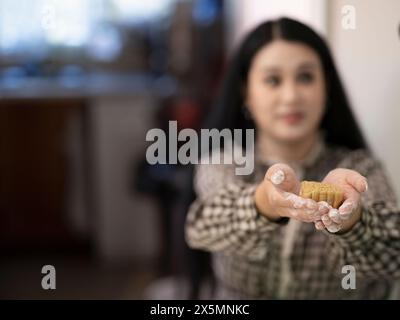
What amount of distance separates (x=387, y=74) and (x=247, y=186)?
0.52 feet

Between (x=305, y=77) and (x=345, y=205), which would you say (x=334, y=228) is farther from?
(x=305, y=77)

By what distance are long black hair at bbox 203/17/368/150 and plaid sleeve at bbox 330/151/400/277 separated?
0.05m

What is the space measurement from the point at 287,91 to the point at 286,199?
0.44ft

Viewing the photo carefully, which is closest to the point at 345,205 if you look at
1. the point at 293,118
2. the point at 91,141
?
the point at 293,118

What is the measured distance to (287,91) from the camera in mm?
538

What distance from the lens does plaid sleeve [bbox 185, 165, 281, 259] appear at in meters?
0.52

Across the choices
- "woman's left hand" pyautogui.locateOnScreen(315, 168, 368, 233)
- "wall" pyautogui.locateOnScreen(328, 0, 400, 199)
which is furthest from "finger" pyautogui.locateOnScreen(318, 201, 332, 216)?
"wall" pyautogui.locateOnScreen(328, 0, 400, 199)

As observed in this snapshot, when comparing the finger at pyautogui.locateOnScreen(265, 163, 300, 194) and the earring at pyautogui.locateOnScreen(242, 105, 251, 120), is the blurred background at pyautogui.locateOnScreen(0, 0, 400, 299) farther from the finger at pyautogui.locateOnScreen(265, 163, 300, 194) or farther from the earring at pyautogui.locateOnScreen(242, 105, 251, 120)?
the finger at pyautogui.locateOnScreen(265, 163, 300, 194)

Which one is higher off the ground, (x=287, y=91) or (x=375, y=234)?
(x=287, y=91)

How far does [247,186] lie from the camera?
54 centimetres

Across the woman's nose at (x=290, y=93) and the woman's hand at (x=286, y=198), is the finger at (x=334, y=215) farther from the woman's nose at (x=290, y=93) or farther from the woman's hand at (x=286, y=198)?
the woman's nose at (x=290, y=93)

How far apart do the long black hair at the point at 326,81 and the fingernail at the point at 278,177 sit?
139mm

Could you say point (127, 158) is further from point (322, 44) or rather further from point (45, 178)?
point (322, 44)

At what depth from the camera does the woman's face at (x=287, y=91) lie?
54 centimetres
